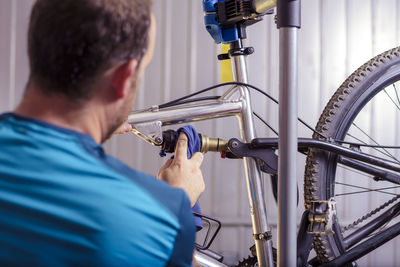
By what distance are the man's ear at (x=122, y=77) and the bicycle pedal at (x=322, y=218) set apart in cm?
73

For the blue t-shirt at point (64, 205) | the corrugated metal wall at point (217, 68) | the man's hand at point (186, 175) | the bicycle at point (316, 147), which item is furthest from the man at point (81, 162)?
the corrugated metal wall at point (217, 68)

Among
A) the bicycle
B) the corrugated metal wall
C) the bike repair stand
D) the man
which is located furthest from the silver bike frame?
the corrugated metal wall

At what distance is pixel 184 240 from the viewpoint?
65 cm

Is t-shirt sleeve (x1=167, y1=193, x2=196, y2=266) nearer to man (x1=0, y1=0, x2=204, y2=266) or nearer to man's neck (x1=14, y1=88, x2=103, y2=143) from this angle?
man (x1=0, y1=0, x2=204, y2=266)

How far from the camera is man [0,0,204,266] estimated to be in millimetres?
535

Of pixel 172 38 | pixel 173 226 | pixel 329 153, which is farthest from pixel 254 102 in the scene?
pixel 173 226

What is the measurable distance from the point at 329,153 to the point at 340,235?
0.82 ft

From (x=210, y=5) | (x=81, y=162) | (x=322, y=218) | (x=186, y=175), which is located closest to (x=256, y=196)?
(x=322, y=218)

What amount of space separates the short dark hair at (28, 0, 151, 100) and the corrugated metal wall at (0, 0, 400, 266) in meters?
1.55

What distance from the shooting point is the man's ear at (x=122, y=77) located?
24.7 inches

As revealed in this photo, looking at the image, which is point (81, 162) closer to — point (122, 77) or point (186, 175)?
point (122, 77)

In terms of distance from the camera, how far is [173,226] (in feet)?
2.05

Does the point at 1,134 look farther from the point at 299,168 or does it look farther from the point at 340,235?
the point at 299,168

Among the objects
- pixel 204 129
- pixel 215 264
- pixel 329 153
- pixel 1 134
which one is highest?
pixel 204 129
